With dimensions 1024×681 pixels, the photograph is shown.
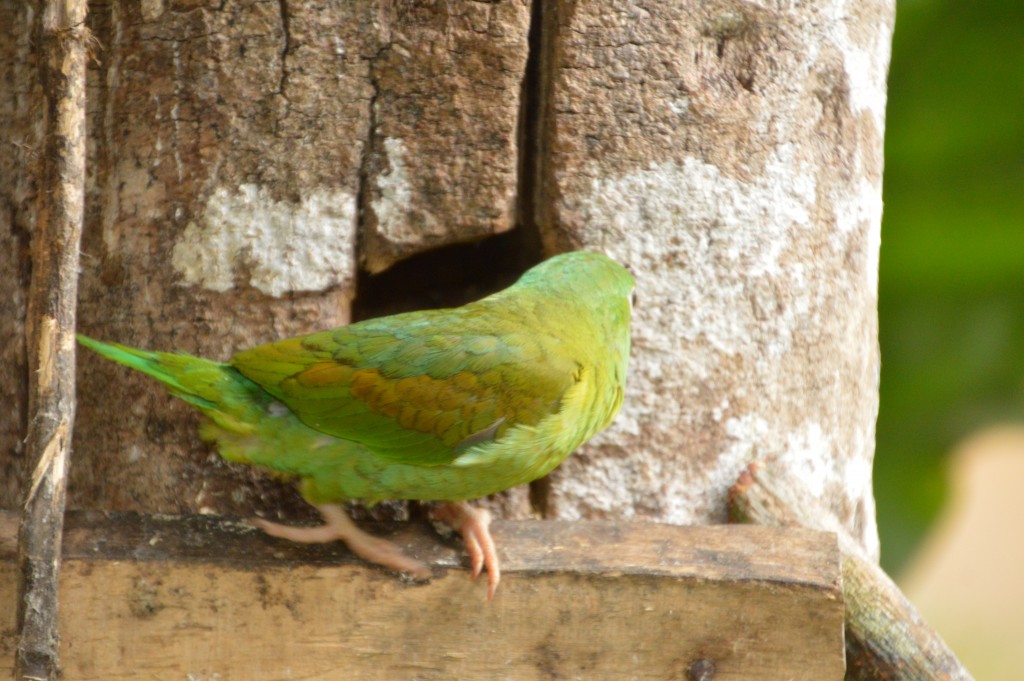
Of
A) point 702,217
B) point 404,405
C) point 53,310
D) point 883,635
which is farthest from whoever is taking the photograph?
point 702,217

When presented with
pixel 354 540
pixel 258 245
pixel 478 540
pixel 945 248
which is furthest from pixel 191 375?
pixel 945 248

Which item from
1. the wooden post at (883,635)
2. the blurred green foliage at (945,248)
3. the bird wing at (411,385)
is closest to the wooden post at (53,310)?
the bird wing at (411,385)

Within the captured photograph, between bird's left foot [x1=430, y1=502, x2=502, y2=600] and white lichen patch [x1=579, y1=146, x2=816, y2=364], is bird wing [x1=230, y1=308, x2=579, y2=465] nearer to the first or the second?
bird's left foot [x1=430, y1=502, x2=502, y2=600]

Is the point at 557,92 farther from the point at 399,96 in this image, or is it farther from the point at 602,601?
the point at 602,601

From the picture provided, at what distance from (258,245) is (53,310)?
60 cm

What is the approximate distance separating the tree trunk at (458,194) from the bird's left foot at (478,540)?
392 millimetres

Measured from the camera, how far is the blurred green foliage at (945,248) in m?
4.48

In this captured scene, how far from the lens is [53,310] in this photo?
176 cm

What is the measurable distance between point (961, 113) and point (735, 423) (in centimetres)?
275

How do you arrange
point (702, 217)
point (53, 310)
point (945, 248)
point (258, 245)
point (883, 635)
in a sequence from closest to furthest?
point (53, 310) < point (883, 635) < point (258, 245) < point (702, 217) < point (945, 248)

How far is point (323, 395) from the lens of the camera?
2043 mm

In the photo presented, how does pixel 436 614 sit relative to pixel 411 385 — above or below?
below

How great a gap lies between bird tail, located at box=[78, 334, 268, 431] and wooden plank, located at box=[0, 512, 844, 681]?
291 millimetres

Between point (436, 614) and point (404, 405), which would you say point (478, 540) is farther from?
point (404, 405)
